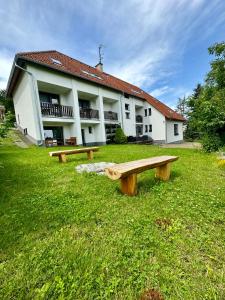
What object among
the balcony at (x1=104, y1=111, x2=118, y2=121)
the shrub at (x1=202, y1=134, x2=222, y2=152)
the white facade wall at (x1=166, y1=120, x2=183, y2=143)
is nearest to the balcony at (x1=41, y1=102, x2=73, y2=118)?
the balcony at (x1=104, y1=111, x2=118, y2=121)

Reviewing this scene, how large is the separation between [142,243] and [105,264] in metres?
0.48

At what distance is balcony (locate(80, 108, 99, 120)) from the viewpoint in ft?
47.4

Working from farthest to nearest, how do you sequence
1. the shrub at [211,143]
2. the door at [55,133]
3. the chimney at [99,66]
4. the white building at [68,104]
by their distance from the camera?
the chimney at [99,66] < the door at [55,133] < the white building at [68,104] < the shrub at [211,143]

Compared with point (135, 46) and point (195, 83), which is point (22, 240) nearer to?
point (135, 46)

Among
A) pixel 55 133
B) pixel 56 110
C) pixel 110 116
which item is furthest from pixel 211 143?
pixel 55 133

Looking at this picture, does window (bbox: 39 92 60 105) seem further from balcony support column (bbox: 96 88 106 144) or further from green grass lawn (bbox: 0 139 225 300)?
green grass lawn (bbox: 0 139 225 300)

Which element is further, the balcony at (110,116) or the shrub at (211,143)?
the balcony at (110,116)

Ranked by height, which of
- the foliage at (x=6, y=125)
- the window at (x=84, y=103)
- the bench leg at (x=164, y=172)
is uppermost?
the window at (x=84, y=103)

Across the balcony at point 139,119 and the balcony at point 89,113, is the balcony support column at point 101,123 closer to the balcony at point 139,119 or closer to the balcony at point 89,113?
the balcony at point 89,113

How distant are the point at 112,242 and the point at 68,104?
13673mm

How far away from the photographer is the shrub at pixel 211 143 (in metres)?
8.11

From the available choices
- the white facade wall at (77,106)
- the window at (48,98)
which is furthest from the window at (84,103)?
the window at (48,98)

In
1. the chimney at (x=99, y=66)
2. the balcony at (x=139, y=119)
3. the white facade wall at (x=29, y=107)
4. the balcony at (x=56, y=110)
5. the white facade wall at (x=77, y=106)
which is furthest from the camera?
the balcony at (x=139, y=119)

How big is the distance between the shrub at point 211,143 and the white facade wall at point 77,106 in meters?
9.28
